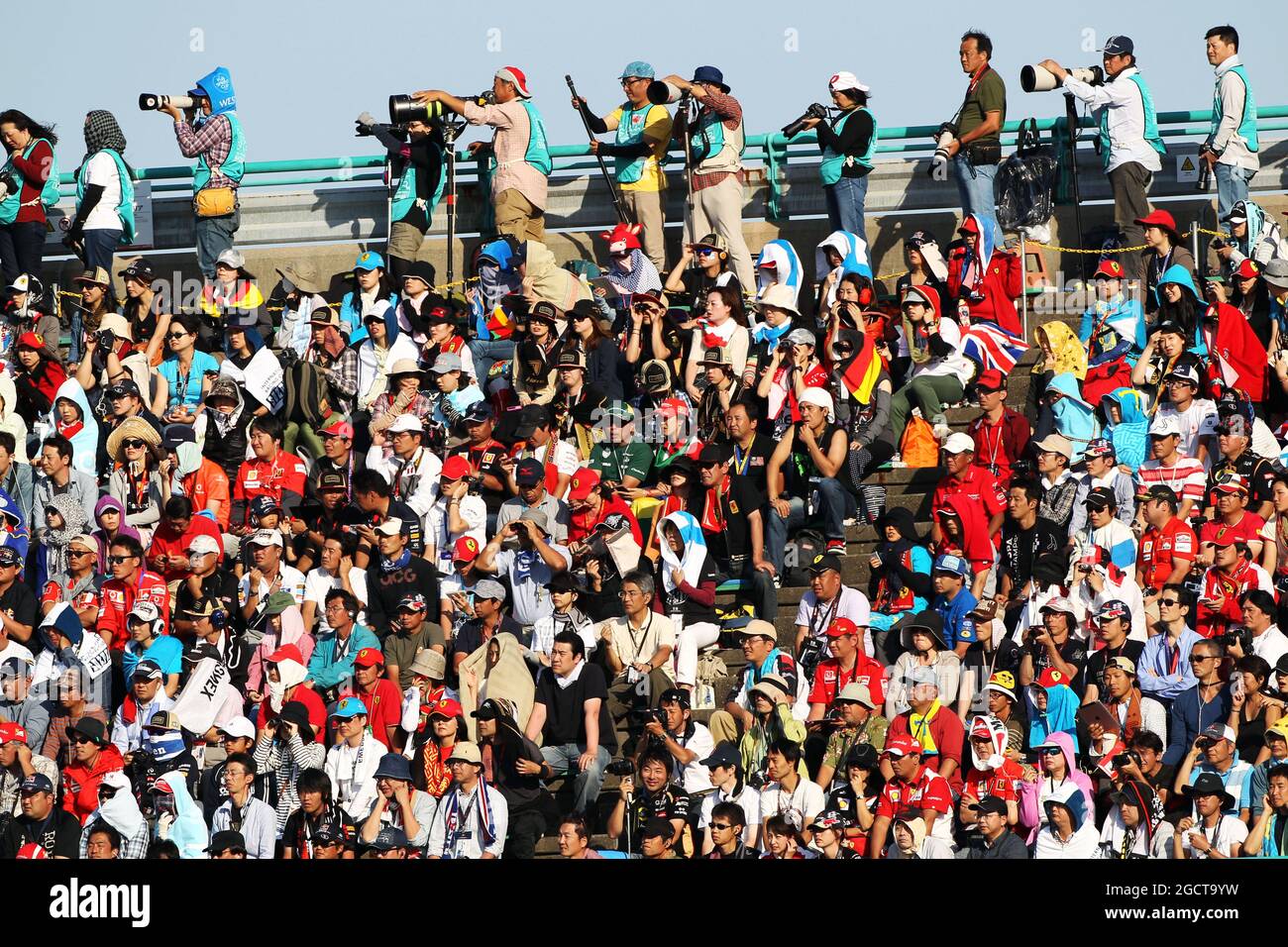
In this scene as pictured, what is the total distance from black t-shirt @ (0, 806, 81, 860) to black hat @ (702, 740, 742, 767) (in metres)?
3.85

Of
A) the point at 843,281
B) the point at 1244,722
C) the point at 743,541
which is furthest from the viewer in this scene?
the point at 843,281

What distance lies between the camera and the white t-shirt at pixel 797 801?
1479cm

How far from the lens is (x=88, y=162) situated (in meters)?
20.8

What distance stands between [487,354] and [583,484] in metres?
2.21

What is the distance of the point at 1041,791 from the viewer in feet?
48.1

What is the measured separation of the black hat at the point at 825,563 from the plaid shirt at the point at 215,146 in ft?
23.4

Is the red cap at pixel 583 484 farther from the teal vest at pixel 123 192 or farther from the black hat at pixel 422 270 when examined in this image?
the teal vest at pixel 123 192

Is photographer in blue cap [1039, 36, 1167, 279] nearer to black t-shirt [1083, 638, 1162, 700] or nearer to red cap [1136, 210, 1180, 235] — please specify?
red cap [1136, 210, 1180, 235]

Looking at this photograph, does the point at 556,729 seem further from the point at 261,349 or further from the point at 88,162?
the point at 88,162

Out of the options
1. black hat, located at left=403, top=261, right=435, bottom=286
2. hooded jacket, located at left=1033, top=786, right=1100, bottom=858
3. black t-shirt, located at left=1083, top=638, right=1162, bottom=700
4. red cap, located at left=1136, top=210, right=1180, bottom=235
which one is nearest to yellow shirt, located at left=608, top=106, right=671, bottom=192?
black hat, located at left=403, top=261, right=435, bottom=286

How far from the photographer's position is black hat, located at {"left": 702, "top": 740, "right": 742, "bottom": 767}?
591 inches

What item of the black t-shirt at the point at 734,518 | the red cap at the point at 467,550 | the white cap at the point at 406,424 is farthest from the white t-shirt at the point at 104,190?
the black t-shirt at the point at 734,518
